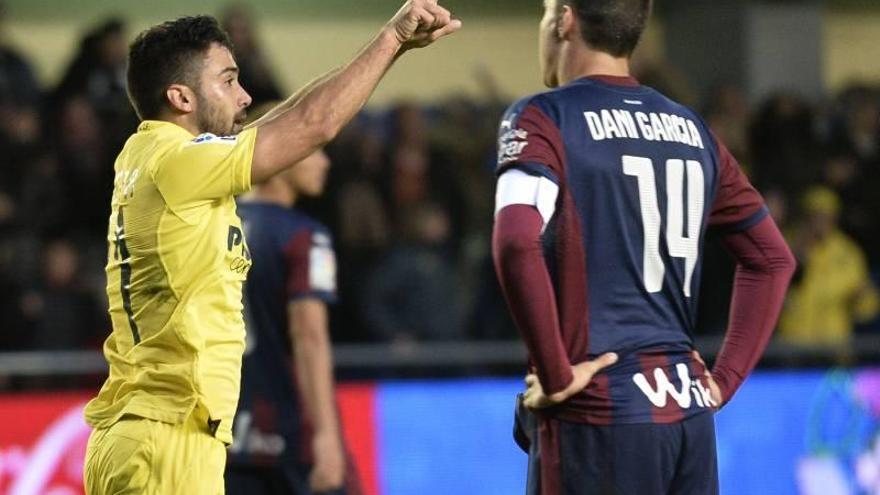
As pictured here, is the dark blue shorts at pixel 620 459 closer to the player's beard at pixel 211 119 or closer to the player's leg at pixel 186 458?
the player's leg at pixel 186 458

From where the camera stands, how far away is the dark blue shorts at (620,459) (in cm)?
440

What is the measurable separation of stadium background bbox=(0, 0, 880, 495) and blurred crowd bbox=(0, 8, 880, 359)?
0.02 meters

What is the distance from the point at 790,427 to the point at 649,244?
17.4 feet

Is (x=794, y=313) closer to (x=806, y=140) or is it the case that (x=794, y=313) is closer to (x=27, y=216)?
(x=806, y=140)

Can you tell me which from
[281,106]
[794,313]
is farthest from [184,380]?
[794,313]

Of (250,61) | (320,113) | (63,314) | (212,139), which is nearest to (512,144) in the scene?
(320,113)

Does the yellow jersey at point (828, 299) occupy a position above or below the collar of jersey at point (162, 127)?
below

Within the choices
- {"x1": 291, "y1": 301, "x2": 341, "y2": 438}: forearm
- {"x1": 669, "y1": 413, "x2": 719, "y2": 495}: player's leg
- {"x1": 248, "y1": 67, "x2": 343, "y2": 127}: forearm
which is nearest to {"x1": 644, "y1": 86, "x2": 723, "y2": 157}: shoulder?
{"x1": 669, "y1": 413, "x2": 719, "y2": 495}: player's leg

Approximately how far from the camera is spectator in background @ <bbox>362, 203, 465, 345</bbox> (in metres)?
10.0

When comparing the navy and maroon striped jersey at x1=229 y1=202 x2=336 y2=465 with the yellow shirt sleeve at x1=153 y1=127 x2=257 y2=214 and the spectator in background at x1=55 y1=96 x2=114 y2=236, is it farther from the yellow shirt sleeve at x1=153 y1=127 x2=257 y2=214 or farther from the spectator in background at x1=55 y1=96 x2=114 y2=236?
the spectator in background at x1=55 y1=96 x2=114 y2=236

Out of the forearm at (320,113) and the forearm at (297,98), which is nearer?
the forearm at (320,113)

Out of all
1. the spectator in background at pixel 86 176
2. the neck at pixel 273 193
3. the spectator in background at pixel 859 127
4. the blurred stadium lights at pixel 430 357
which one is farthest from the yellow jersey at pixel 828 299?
the neck at pixel 273 193

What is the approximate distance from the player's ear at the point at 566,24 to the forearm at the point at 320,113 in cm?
55

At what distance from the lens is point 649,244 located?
4496 mm
